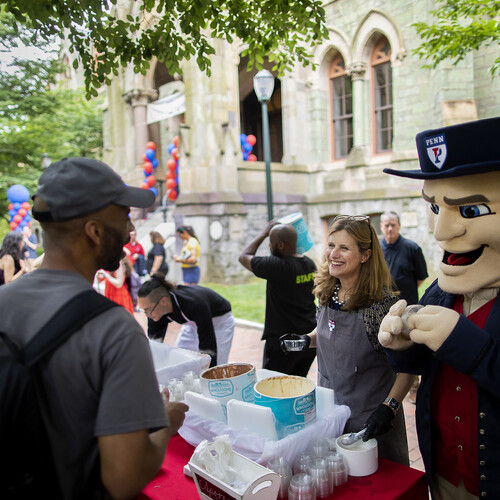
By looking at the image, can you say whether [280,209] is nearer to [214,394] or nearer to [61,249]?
[214,394]

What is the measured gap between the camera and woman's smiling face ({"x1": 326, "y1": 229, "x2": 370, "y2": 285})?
99.8 inches

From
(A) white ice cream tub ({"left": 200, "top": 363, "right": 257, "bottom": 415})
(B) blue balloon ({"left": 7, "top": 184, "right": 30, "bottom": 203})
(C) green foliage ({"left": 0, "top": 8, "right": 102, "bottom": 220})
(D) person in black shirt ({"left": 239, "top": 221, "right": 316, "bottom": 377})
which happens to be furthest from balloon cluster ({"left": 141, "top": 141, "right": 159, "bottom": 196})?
(A) white ice cream tub ({"left": 200, "top": 363, "right": 257, "bottom": 415})

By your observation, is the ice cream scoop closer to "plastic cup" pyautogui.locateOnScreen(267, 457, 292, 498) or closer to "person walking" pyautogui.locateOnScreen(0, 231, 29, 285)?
"plastic cup" pyautogui.locateOnScreen(267, 457, 292, 498)

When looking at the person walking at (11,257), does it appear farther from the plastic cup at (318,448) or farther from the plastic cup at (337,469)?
the plastic cup at (337,469)

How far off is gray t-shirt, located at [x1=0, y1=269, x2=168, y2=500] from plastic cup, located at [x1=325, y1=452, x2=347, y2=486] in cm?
97

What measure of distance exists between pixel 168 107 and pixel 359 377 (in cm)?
1296

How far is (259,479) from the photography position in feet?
5.60

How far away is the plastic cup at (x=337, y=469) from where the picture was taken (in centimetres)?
192

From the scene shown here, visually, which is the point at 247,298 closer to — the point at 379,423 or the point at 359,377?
the point at 359,377

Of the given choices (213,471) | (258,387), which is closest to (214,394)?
(258,387)

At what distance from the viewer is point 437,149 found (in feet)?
5.86

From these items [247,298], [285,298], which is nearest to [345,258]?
[285,298]

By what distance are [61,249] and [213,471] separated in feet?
3.48

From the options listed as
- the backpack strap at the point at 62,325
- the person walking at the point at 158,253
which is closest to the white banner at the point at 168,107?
the person walking at the point at 158,253
